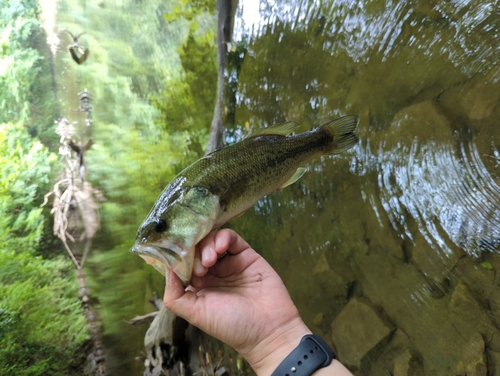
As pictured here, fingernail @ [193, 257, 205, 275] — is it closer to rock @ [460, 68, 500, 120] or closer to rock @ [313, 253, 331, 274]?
rock @ [313, 253, 331, 274]

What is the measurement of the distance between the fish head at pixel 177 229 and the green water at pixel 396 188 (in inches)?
53.4

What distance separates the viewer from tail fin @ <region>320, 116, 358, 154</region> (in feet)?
5.03

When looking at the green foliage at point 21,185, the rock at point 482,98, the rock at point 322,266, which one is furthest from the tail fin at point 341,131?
the green foliage at point 21,185

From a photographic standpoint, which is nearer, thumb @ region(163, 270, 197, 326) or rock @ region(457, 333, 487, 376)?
thumb @ region(163, 270, 197, 326)

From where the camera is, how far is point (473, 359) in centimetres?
159

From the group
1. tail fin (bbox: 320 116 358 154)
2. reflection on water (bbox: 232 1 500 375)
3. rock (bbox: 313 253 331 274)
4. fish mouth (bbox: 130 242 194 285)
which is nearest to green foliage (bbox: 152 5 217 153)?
reflection on water (bbox: 232 1 500 375)

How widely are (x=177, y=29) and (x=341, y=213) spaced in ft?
10.4

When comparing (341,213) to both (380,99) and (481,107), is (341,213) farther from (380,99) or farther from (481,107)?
(481,107)

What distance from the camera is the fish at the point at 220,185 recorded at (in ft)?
3.77

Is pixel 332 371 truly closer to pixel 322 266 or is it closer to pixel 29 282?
pixel 322 266

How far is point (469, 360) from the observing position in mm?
1605

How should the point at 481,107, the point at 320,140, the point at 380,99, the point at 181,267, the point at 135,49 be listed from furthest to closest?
1. the point at 135,49
2. the point at 380,99
3. the point at 481,107
4. the point at 320,140
5. the point at 181,267

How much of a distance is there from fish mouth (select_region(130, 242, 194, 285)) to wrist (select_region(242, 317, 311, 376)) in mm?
460

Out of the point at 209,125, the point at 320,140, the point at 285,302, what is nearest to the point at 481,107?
the point at 320,140
